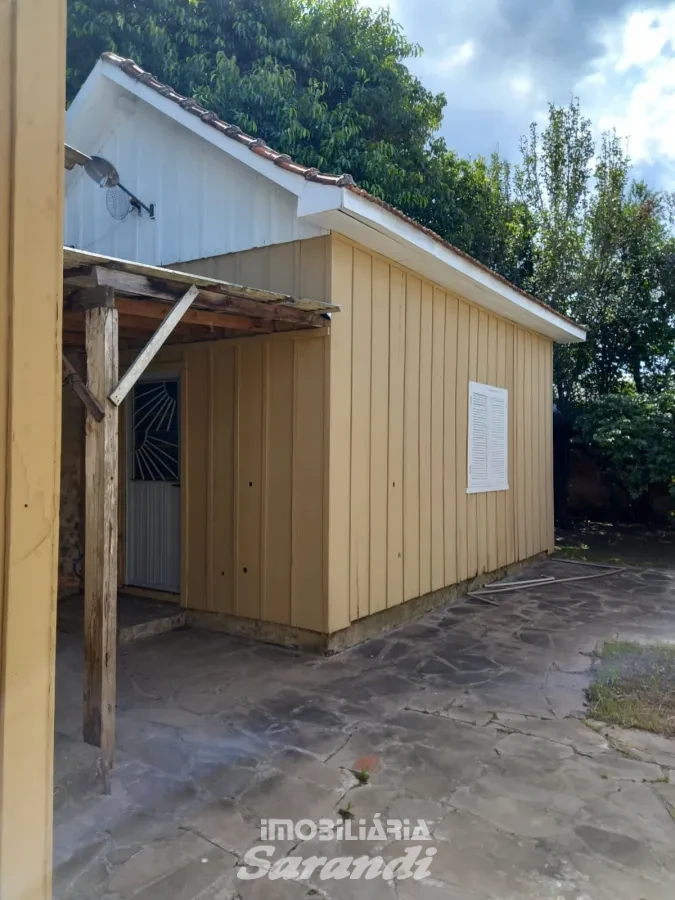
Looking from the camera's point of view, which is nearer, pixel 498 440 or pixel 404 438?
pixel 404 438

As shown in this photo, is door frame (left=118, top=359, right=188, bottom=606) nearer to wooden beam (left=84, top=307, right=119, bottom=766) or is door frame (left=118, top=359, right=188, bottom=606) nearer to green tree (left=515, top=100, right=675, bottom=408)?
wooden beam (left=84, top=307, right=119, bottom=766)

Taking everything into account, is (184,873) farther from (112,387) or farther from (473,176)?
(473,176)

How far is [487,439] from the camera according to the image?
288 inches

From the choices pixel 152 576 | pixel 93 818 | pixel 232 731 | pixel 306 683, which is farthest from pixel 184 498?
pixel 93 818

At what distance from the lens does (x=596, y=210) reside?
12.0 metres

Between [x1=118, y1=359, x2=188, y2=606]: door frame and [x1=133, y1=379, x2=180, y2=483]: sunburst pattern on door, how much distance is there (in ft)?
0.25

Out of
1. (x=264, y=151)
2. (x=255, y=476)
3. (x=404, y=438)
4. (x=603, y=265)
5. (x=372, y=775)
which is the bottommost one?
(x=372, y=775)

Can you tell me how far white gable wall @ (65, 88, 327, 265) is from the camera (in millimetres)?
5207

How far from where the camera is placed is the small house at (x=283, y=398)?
490 cm

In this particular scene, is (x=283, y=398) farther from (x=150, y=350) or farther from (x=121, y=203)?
(x=121, y=203)

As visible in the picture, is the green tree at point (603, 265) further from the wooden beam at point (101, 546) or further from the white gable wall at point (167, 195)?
the wooden beam at point (101, 546)

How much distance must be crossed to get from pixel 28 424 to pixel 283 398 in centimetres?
372

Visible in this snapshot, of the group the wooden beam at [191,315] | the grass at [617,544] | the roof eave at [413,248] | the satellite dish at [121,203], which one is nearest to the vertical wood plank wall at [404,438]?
the roof eave at [413,248]

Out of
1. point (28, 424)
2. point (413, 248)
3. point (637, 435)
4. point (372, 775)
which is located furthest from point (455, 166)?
point (28, 424)
